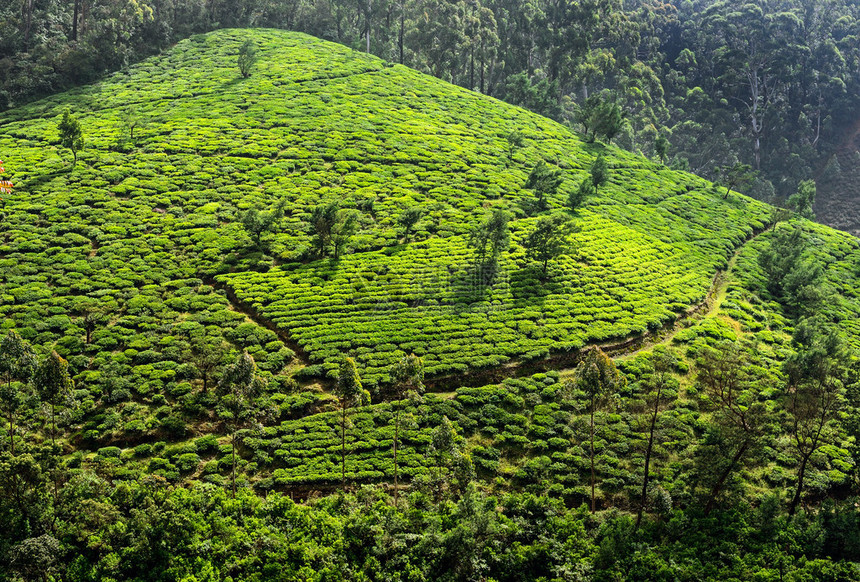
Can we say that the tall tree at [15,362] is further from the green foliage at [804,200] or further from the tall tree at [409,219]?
the green foliage at [804,200]

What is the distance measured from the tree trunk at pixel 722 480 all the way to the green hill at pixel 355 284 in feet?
4.55

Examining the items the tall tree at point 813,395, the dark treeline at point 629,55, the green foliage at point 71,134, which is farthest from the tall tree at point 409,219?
the dark treeline at point 629,55

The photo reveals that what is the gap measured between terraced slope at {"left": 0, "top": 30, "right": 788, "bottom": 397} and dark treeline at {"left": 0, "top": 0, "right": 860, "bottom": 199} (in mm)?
13700

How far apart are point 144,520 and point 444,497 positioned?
16284 millimetres

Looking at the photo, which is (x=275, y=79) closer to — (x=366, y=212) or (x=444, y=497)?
(x=366, y=212)

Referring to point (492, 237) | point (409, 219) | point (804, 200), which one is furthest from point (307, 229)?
point (804, 200)

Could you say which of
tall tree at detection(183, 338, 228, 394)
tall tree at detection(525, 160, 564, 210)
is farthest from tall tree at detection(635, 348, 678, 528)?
tall tree at detection(525, 160, 564, 210)

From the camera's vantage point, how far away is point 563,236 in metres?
60.2

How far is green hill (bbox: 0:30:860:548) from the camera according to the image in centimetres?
4100

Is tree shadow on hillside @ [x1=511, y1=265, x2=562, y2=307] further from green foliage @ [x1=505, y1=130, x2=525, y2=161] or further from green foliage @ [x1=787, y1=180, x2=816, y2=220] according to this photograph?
green foliage @ [x1=787, y1=180, x2=816, y2=220]

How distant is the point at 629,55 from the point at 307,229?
108850 millimetres

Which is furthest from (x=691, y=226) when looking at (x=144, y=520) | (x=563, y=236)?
(x=144, y=520)

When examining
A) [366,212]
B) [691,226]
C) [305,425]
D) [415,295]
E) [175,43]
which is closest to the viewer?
[305,425]

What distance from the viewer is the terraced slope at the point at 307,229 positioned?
162ft
